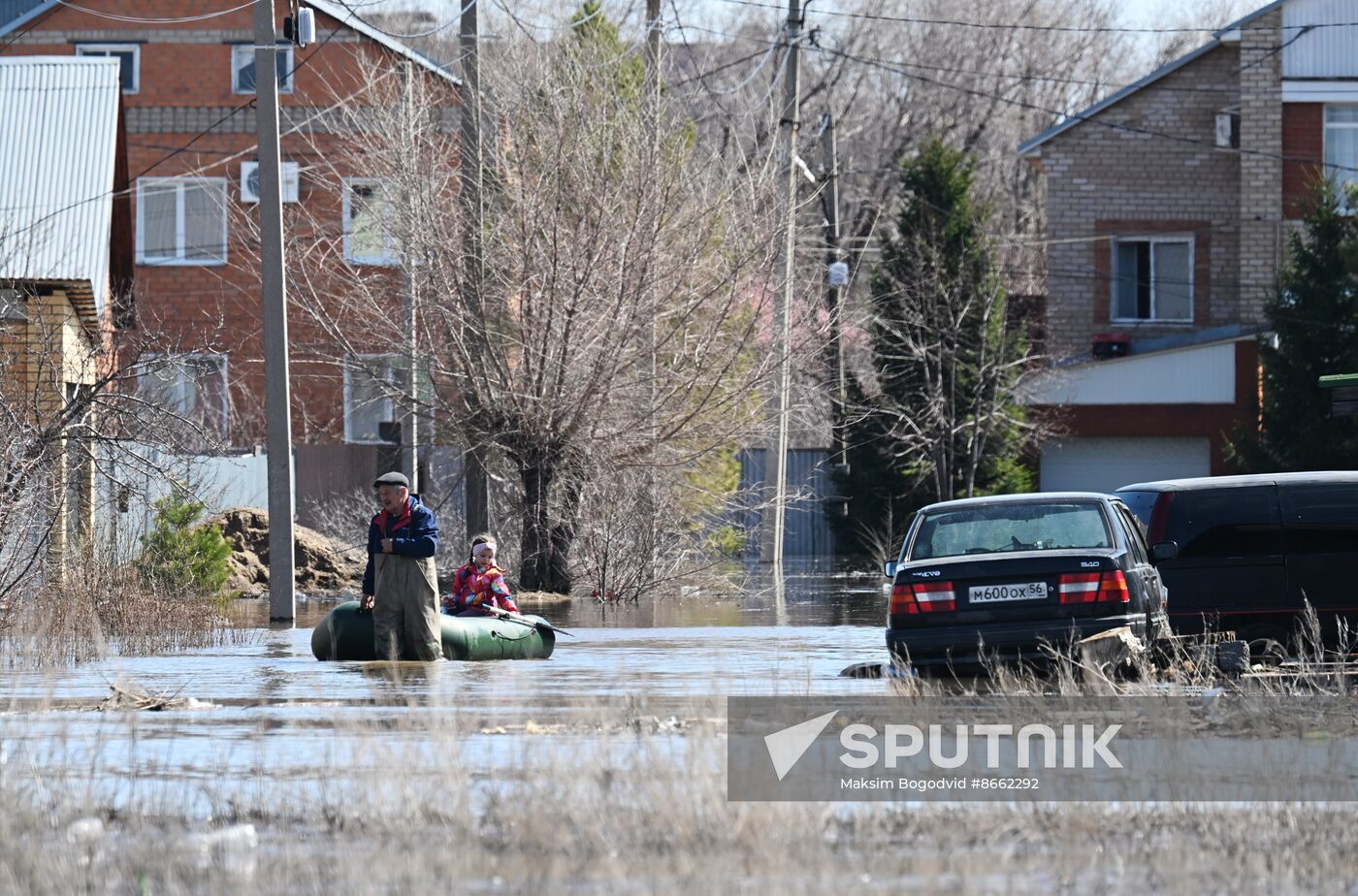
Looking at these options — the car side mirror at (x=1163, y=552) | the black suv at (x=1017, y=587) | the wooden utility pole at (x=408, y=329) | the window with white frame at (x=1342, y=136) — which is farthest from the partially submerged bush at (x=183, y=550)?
the window with white frame at (x=1342, y=136)

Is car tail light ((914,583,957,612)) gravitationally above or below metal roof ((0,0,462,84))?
below

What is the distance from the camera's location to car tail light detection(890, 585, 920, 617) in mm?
13602

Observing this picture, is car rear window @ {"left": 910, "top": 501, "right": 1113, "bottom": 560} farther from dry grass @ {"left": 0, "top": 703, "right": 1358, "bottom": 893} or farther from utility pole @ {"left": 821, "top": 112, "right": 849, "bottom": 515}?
utility pole @ {"left": 821, "top": 112, "right": 849, "bottom": 515}

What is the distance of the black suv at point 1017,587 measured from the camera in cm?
1330

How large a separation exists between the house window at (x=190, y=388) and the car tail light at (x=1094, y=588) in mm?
9587

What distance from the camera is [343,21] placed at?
31594 mm

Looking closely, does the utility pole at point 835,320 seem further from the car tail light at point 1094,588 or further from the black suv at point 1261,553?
the car tail light at point 1094,588

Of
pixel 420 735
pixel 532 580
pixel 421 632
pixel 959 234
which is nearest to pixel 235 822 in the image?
pixel 420 735

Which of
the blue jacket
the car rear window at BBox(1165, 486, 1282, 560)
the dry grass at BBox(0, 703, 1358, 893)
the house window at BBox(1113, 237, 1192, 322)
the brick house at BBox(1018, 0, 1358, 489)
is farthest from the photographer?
the house window at BBox(1113, 237, 1192, 322)

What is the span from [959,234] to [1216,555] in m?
23.3

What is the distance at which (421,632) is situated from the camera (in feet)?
50.3

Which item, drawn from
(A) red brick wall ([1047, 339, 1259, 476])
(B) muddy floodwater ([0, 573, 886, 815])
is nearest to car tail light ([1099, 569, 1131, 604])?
(B) muddy floodwater ([0, 573, 886, 815])

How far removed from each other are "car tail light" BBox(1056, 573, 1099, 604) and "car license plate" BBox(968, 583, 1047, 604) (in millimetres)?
131

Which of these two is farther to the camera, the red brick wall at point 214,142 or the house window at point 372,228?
the red brick wall at point 214,142
